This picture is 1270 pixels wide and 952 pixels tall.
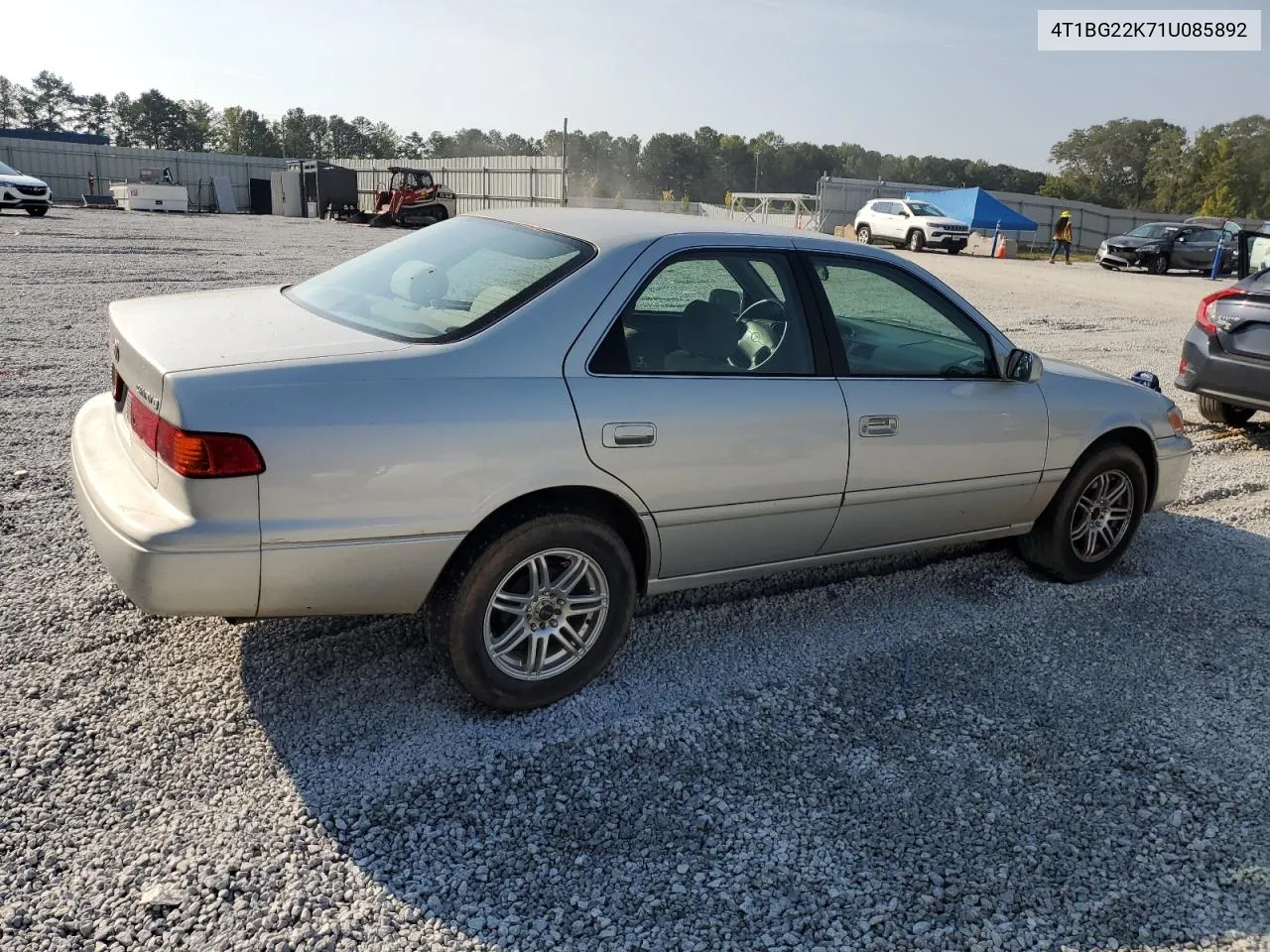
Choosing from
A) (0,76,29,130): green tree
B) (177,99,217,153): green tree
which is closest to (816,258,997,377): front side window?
(177,99,217,153): green tree

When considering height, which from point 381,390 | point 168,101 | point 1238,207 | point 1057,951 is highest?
point 168,101

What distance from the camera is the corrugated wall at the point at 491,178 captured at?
3756 cm

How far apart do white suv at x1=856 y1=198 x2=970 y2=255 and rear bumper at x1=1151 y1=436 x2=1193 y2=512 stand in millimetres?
27548

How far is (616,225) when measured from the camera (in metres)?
3.60

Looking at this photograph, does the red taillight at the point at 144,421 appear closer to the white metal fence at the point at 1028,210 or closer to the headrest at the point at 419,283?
the headrest at the point at 419,283

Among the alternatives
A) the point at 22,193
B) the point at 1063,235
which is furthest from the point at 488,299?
the point at 1063,235

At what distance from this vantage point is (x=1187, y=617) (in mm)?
4348

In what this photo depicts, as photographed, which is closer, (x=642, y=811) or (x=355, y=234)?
(x=642, y=811)

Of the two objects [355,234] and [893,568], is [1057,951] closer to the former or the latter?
[893,568]

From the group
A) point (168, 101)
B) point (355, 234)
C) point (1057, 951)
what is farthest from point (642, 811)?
point (168, 101)

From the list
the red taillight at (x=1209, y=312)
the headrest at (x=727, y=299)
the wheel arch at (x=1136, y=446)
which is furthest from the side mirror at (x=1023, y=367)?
the red taillight at (x=1209, y=312)

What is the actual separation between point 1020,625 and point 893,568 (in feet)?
2.31

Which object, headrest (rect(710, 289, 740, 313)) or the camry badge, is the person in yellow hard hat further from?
the camry badge

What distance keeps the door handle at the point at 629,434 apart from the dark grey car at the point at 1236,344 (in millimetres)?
5936
